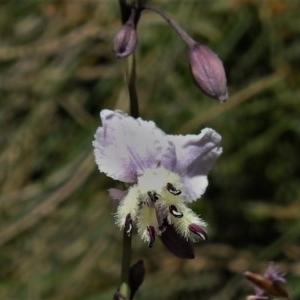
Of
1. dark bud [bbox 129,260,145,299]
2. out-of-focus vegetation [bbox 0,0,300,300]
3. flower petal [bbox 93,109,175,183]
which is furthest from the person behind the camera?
out-of-focus vegetation [bbox 0,0,300,300]

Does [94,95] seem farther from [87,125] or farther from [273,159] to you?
[273,159]

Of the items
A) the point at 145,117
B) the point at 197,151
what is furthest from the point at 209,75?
the point at 145,117

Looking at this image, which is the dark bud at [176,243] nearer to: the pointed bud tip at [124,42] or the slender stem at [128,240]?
the slender stem at [128,240]

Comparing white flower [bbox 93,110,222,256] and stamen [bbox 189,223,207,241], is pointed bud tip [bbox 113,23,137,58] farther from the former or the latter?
stamen [bbox 189,223,207,241]

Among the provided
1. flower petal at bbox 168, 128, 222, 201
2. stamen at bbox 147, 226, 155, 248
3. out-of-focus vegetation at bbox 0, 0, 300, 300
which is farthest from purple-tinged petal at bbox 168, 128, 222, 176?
out-of-focus vegetation at bbox 0, 0, 300, 300

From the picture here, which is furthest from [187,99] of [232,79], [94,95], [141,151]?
[141,151]

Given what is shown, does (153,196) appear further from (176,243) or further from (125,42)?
(125,42)
